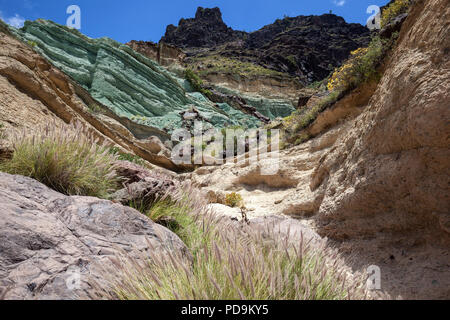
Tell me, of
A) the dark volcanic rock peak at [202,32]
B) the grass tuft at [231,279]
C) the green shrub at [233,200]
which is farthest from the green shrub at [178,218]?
the dark volcanic rock peak at [202,32]

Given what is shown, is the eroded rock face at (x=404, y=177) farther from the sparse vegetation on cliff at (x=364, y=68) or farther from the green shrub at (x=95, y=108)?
the green shrub at (x=95, y=108)

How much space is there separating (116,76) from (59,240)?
26499 millimetres

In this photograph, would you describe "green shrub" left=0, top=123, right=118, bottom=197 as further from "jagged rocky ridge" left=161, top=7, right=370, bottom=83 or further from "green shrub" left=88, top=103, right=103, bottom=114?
"jagged rocky ridge" left=161, top=7, right=370, bottom=83

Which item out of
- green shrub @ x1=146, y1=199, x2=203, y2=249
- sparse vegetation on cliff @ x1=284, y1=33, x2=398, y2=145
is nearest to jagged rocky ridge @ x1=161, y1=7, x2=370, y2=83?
sparse vegetation on cliff @ x1=284, y1=33, x2=398, y2=145

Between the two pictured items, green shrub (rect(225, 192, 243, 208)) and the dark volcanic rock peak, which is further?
the dark volcanic rock peak

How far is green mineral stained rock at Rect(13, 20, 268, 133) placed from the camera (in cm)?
2230

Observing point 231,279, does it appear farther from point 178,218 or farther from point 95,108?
point 95,108

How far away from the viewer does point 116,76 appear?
24812 millimetres

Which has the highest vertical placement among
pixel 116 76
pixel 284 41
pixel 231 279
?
pixel 284 41

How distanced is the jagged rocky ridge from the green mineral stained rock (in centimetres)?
4287

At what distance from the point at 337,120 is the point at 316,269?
22.2ft

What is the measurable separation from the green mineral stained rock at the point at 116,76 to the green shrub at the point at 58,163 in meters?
17.7

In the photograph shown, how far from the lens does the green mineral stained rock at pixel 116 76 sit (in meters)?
22.3

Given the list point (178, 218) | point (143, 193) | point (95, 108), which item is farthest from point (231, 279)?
point (95, 108)
